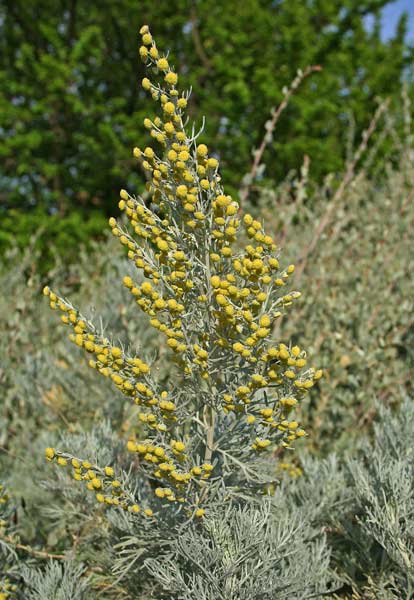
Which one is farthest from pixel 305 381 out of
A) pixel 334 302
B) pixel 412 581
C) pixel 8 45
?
pixel 8 45

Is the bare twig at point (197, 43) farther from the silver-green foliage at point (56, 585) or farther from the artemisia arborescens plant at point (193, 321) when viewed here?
the silver-green foliage at point (56, 585)

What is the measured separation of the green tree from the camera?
6.84 metres

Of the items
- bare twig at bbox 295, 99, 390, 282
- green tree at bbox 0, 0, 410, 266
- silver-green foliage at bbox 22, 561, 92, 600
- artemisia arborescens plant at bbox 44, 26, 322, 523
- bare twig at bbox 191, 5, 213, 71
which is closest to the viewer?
artemisia arborescens plant at bbox 44, 26, 322, 523

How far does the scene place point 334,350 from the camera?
112 inches

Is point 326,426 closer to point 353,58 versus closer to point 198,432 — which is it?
point 198,432

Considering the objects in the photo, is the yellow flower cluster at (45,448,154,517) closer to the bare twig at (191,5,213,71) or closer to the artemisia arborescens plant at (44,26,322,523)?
the artemisia arborescens plant at (44,26,322,523)

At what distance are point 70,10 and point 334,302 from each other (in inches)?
236

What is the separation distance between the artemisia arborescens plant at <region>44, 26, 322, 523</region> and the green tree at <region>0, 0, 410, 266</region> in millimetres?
5460

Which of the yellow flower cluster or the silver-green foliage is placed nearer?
the yellow flower cluster

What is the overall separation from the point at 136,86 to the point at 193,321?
6.63 metres

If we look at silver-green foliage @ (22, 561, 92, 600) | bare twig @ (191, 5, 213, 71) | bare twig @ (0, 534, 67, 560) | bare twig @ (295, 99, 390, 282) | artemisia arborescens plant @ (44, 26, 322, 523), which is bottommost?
bare twig @ (0, 534, 67, 560)

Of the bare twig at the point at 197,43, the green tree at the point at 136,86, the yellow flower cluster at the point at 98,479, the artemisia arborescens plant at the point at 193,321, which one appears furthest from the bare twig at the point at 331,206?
the bare twig at the point at 197,43

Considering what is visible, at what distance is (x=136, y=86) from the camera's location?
7.50 metres

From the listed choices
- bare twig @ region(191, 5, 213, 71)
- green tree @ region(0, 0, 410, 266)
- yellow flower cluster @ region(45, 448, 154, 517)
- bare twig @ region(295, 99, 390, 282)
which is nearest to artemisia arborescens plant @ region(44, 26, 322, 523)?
yellow flower cluster @ region(45, 448, 154, 517)
